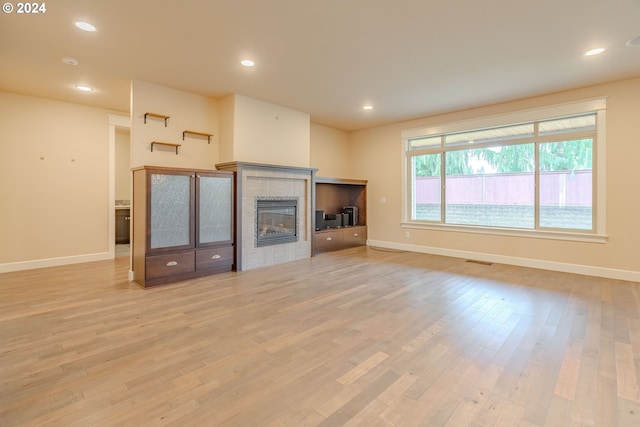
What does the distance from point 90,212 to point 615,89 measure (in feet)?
28.0

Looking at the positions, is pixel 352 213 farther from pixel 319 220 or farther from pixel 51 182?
pixel 51 182

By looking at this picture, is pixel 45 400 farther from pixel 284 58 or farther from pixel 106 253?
pixel 106 253

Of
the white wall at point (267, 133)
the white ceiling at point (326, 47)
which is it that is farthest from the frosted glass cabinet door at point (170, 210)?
the white ceiling at point (326, 47)

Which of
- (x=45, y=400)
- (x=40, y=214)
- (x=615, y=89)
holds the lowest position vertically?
(x=45, y=400)

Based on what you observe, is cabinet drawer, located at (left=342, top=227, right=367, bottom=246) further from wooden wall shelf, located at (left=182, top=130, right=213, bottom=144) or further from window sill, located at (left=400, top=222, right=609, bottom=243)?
wooden wall shelf, located at (left=182, top=130, right=213, bottom=144)

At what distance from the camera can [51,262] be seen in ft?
16.5

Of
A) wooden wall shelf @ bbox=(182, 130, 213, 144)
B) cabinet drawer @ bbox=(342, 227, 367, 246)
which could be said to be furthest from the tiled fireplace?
cabinet drawer @ bbox=(342, 227, 367, 246)

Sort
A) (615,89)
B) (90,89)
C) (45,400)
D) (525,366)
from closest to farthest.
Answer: (45,400)
(525,366)
(615,89)
(90,89)

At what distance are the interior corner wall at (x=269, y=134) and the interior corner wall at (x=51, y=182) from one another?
2689 millimetres

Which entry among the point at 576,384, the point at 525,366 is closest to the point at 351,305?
the point at 525,366

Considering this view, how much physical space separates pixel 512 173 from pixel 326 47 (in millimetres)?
4010

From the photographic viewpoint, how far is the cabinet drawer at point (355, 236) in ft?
22.3

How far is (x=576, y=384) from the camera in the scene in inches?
72.8

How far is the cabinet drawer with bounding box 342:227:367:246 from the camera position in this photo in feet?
22.3
